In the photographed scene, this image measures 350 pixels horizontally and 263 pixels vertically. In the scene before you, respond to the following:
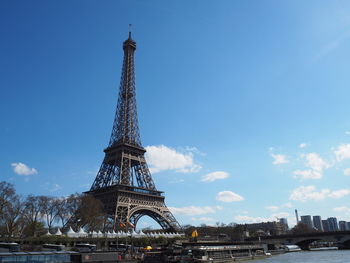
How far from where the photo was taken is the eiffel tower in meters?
82.8

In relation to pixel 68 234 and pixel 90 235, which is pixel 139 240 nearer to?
pixel 90 235

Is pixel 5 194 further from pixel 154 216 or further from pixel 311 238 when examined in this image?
pixel 311 238

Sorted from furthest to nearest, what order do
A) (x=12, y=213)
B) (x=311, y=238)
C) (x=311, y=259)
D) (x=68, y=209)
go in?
(x=311, y=238) → (x=68, y=209) → (x=12, y=213) → (x=311, y=259)

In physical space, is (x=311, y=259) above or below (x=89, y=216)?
below

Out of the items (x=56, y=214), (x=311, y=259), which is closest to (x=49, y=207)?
(x=56, y=214)

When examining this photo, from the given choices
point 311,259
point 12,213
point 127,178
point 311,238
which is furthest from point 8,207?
point 311,238

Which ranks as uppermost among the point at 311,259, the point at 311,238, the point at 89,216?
the point at 89,216

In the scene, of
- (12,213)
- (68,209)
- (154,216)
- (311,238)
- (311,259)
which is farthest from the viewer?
(311,238)

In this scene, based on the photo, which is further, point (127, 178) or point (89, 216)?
point (127, 178)

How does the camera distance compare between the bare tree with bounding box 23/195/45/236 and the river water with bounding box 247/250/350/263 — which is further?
the bare tree with bounding box 23/195/45/236

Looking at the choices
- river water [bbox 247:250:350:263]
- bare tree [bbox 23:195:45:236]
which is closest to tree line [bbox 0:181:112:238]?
bare tree [bbox 23:195:45:236]

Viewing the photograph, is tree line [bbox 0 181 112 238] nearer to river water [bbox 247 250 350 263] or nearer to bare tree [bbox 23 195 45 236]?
bare tree [bbox 23 195 45 236]

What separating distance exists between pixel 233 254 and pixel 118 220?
29.8 meters

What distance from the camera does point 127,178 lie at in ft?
296
